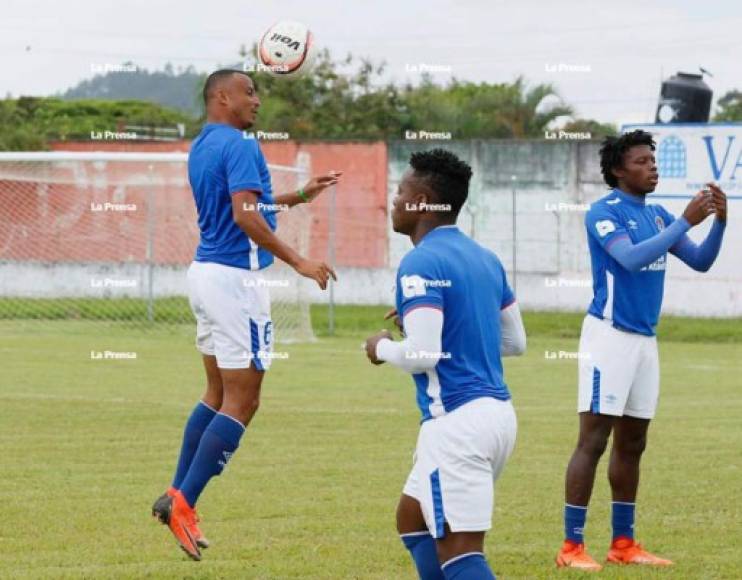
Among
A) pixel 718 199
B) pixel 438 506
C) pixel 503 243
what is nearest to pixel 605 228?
pixel 718 199

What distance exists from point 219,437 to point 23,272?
2334 cm

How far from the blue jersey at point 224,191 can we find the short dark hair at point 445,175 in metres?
2.21

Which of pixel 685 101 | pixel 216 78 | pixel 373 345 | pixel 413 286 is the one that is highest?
pixel 685 101

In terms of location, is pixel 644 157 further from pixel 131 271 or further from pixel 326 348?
pixel 131 271

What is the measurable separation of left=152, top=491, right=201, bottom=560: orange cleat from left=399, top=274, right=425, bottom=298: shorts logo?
282 centimetres

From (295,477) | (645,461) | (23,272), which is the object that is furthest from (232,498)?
(23,272)

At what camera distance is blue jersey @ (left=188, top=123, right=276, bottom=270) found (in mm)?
8805

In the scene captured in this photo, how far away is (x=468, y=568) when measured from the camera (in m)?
6.25

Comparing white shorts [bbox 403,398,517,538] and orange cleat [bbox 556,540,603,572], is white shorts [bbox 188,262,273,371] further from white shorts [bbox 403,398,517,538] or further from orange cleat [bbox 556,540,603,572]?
white shorts [bbox 403,398,517,538]

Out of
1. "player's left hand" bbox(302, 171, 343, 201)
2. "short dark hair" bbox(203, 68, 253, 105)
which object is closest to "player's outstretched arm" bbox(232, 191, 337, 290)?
"player's left hand" bbox(302, 171, 343, 201)

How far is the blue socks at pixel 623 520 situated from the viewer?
29.1 feet

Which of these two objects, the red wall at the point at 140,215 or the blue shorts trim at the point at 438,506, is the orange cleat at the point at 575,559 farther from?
the red wall at the point at 140,215

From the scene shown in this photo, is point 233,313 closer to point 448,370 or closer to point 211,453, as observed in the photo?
point 211,453

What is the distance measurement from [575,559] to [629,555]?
41 centimetres
